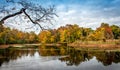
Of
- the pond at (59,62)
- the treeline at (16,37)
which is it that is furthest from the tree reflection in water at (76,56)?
the treeline at (16,37)

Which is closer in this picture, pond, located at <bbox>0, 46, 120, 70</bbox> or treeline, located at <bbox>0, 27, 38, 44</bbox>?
treeline, located at <bbox>0, 27, 38, 44</bbox>

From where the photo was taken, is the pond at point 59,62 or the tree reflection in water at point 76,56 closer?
the pond at point 59,62

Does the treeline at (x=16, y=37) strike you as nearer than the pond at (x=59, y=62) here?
Yes

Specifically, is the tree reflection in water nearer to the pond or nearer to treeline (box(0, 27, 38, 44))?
the pond

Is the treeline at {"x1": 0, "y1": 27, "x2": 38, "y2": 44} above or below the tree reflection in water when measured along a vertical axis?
above

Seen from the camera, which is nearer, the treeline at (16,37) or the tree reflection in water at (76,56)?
the treeline at (16,37)

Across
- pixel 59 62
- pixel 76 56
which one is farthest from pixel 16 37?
pixel 76 56

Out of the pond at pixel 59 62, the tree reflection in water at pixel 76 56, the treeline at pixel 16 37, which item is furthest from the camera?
the tree reflection in water at pixel 76 56

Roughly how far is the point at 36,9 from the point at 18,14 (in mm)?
887

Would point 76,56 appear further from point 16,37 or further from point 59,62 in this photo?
point 16,37

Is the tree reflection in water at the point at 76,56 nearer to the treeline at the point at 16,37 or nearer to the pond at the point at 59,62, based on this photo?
the pond at the point at 59,62

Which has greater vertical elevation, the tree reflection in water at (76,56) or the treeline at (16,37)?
the treeline at (16,37)

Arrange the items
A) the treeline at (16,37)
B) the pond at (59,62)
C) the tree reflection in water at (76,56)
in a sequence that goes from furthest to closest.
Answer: the tree reflection in water at (76,56), the pond at (59,62), the treeline at (16,37)

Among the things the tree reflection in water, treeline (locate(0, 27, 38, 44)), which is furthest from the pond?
treeline (locate(0, 27, 38, 44))
